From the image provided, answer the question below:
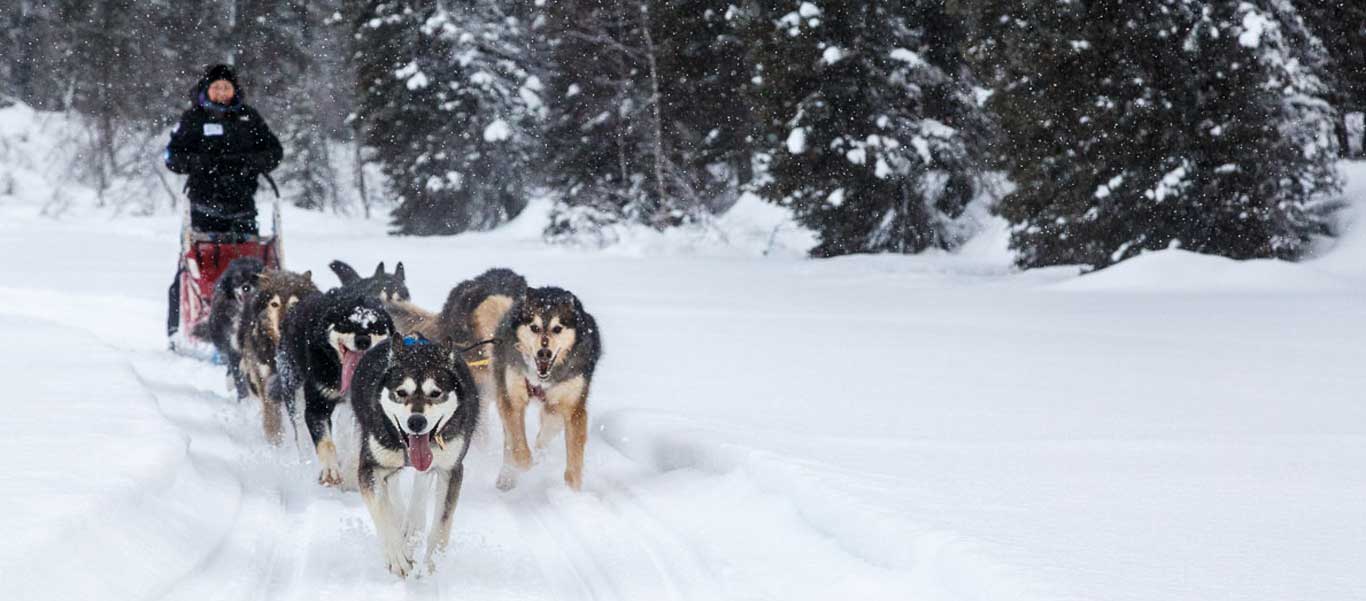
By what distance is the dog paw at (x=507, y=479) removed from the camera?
6.50 m

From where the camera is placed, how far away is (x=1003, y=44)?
19438 millimetres

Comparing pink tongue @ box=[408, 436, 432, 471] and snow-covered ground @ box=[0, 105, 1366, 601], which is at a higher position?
pink tongue @ box=[408, 436, 432, 471]

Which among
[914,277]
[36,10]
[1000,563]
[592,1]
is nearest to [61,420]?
[1000,563]

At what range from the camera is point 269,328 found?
7242 millimetres

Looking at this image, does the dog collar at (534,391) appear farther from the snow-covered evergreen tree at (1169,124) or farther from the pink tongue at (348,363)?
the snow-covered evergreen tree at (1169,124)

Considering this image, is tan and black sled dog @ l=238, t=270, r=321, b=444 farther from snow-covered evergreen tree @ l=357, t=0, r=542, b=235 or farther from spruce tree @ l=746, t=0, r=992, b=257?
snow-covered evergreen tree @ l=357, t=0, r=542, b=235

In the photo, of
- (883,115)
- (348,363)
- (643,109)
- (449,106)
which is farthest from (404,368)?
(449,106)

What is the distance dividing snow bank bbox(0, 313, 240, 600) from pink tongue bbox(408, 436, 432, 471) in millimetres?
831

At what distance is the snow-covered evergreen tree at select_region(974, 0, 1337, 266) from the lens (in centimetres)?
1700

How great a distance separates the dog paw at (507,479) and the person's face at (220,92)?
4510mm

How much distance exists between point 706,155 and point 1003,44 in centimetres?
1041

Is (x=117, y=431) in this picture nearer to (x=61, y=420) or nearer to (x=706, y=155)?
(x=61, y=420)

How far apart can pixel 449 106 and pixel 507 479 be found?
29.3 m

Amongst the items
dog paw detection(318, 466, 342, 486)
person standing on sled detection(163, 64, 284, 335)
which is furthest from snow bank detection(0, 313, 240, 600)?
person standing on sled detection(163, 64, 284, 335)
